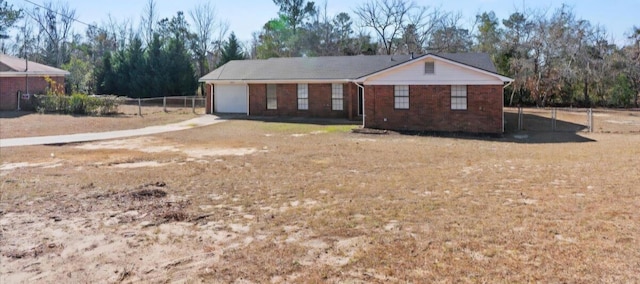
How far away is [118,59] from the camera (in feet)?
134

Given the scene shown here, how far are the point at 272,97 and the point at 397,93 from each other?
8792mm

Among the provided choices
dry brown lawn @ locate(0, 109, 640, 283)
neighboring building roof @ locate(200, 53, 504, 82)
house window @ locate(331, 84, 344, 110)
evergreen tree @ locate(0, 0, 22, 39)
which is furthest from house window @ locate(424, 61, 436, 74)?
evergreen tree @ locate(0, 0, 22, 39)

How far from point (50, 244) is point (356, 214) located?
372cm

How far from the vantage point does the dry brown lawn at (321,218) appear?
4.35 m

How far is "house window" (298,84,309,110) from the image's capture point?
2538 centimetres

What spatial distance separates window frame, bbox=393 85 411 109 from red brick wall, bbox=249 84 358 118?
421 centimetres

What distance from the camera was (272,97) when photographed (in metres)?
26.3

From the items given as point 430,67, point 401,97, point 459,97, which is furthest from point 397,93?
point 459,97

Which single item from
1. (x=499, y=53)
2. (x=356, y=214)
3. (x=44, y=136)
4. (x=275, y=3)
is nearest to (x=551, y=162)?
(x=356, y=214)

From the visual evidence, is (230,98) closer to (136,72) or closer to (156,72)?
(156,72)

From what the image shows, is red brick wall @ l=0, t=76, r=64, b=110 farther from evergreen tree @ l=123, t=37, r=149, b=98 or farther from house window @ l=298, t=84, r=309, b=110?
house window @ l=298, t=84, r=309, b=110

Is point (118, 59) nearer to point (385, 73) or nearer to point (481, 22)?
point (385, 73)

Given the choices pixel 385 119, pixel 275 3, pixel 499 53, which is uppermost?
pixel 275 3

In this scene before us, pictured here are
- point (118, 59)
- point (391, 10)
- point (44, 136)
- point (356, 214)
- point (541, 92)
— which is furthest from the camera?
point (391, 10)
